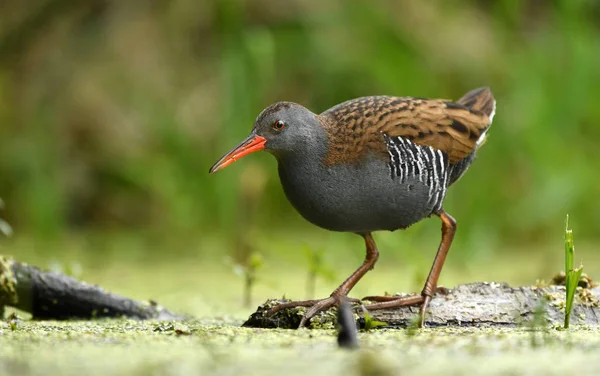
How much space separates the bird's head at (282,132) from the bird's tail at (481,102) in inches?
35.4

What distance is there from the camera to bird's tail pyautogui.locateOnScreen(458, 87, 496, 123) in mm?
3764

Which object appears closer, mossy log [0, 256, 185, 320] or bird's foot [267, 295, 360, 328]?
bird's foot [267, 295, 360, 328]

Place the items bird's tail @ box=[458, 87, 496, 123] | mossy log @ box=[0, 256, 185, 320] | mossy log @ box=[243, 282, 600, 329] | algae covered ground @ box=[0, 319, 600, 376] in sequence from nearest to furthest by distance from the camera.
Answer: algae covered ground @ box=[0, 319, 600, 376] < mossy log @ box=[243, 282, 600, 329] < mossy log @ box=[0, 256, 185, 320] < bird's tail @ box=[458, 87, 496, 123]

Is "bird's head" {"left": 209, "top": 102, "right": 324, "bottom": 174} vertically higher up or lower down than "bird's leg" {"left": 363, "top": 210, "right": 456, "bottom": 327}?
higher up

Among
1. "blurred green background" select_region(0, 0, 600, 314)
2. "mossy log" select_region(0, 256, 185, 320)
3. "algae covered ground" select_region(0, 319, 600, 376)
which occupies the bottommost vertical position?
"algae covered ground" select_region(0, 319, 600, 376)

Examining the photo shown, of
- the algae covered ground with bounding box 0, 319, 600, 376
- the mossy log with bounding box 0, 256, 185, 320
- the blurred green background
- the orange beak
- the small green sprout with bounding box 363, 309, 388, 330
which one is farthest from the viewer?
the blurred green background

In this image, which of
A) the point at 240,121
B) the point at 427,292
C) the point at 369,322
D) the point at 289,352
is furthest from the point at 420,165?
A: the point at 240,121

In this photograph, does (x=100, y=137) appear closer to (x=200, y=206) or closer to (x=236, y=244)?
(x=200, y=206)

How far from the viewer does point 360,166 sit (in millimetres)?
3062

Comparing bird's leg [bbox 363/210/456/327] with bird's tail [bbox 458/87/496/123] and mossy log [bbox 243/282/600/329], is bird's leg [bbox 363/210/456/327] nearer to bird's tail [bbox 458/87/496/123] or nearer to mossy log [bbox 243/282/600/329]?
mossy log [bbox 243/282/600/329]

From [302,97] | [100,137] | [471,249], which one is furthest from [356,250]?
[100,137]

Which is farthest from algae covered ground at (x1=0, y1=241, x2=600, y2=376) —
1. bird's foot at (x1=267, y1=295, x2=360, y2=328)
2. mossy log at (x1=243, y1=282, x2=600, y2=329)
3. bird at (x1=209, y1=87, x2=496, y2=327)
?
Result: bird at (x1=209, y1=87, x2=496, y2=327)

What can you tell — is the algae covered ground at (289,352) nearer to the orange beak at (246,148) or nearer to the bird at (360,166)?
the bird at (360,166)

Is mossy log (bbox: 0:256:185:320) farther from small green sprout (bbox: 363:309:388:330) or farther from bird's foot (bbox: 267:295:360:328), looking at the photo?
small green sprout (bbox: 363:309:388:330)
